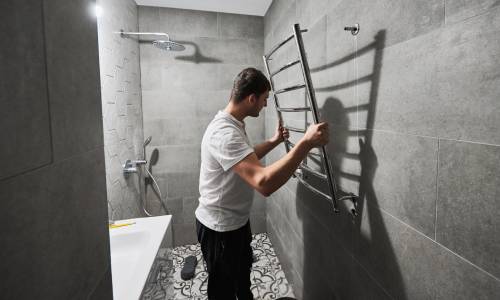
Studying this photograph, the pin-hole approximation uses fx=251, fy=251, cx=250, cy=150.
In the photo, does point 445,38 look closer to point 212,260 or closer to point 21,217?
point 21,217

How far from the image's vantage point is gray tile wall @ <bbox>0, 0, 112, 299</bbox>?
29 cm

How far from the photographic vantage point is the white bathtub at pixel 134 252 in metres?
0.93

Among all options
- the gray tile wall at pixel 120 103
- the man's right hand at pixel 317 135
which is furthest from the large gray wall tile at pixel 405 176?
the gray tile wall at pixel 120 103

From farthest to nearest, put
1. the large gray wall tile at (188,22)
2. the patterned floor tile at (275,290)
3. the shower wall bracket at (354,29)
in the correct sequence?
the large gray wall tile at (188,22), the patterned floor tile at (275,290), the shower wall bracket at (354,29)

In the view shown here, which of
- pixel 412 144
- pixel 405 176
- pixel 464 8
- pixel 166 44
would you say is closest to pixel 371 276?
pixel 405 176

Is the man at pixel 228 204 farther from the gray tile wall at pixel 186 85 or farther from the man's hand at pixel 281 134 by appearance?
the gray tile wall at pixel 186 85

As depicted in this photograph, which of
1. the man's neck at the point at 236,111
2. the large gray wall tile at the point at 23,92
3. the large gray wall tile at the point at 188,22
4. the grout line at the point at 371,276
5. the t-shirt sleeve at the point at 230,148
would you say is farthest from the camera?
the large gray wall tile at the point at 188,22

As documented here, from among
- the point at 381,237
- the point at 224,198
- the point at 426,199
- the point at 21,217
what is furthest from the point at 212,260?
the point at 21,217

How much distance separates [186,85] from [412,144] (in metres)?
2.13

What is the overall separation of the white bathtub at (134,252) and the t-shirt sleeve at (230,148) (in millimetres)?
522

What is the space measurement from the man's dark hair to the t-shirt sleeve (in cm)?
25

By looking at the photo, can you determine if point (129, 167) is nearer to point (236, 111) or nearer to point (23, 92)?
point (236, 111)

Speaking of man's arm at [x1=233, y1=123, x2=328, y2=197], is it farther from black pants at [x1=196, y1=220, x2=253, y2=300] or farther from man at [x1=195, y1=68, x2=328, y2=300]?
black pants at [x1=196, y1=220, x2=253, y2=300]

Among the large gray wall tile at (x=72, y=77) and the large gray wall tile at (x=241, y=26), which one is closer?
the large gray wall tile at (x=72, y=77)
